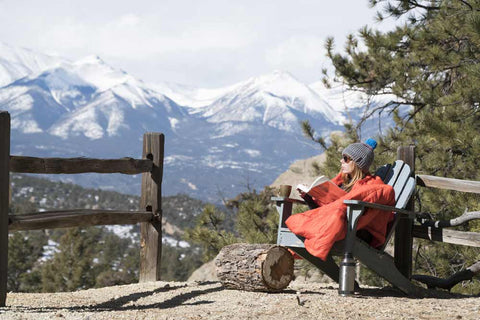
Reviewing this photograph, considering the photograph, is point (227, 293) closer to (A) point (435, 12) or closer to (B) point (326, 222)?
(B) point (326, 222)

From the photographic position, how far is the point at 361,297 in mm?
5336

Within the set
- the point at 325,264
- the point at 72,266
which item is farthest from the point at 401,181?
the point at 72,266

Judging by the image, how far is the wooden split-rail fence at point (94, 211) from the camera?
5059mm

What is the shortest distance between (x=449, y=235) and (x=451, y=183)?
1.53ft

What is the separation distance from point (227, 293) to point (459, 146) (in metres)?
3.76

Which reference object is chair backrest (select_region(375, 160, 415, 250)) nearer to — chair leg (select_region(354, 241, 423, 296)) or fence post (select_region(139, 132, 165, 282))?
chair leg (select_region(354, 241, 423, 296))

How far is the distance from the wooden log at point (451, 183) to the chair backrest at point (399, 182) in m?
0.28

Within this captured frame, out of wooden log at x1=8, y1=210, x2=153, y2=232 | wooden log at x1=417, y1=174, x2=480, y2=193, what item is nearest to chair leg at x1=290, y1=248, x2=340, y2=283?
wooden log at x1=417, y1=174, x2=480, y2=193

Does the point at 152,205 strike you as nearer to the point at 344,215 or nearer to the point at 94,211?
the point at 94,211

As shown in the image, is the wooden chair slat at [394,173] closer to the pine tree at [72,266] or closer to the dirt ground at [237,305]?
the dirt ground at [237,305]

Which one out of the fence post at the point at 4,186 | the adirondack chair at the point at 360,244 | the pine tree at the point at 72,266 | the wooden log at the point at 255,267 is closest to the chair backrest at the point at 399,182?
the adirondack chair at the point at 360,244

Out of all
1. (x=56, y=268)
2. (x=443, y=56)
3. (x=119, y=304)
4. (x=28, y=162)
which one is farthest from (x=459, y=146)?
(x=56, y=268)

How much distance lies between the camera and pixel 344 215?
5.23 metres

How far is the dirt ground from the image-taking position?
15.4ft
